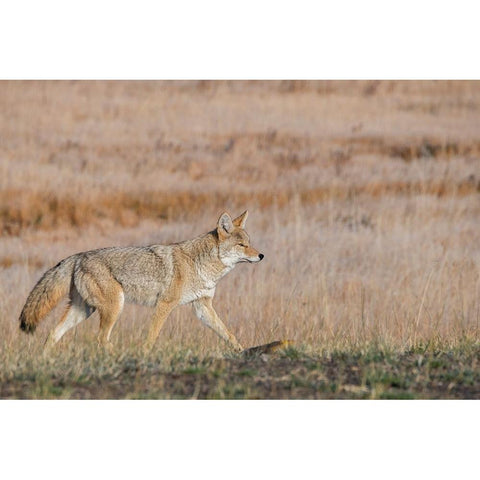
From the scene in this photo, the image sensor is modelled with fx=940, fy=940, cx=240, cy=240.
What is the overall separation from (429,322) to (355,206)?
80.5 inches

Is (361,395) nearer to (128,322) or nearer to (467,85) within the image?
(128,322)

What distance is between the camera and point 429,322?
1031 centimetres

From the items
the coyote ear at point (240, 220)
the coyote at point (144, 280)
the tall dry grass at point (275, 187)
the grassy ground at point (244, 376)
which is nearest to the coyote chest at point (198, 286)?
the coyote at point (144, 280)

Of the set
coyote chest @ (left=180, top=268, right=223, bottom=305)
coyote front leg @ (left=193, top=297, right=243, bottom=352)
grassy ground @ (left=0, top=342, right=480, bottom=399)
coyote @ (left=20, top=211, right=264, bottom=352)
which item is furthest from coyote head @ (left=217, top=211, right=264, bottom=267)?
grassy ground @ (left=0, top=342, right=480, bottom=399)

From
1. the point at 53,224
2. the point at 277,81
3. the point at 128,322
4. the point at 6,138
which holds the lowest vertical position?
the point at 128,322

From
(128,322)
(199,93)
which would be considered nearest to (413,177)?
(199,93)

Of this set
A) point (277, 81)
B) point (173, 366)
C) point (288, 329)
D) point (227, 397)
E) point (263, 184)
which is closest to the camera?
point (227, 397)

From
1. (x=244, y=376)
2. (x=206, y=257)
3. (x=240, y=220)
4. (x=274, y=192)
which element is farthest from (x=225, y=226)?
(x=244, y=376)

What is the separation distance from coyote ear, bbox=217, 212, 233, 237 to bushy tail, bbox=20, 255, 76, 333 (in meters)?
1.53

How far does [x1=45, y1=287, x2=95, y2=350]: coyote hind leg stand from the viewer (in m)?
9.27

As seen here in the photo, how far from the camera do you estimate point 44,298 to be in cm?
927

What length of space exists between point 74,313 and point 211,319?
137 centimetres

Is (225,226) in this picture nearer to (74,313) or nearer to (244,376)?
(74,313)

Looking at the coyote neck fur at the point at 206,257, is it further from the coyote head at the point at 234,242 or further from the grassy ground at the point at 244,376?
the grassy ground at the point at 244,376
